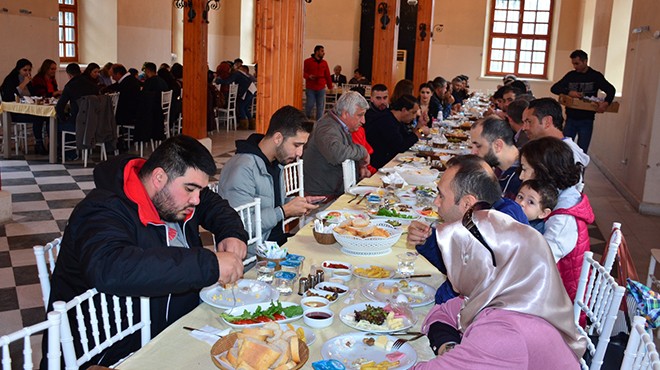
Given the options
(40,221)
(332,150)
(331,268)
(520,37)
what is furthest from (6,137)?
(520,37)

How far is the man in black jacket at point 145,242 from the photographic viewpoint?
1869 millimetres

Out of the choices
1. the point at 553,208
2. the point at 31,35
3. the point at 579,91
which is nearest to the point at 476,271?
the point at 553,208

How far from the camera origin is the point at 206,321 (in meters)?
2.13

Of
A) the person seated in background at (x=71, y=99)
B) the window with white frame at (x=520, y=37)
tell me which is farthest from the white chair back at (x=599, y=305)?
the window with white frame at (x=520, y=37)

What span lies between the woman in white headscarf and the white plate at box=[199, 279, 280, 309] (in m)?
0.83

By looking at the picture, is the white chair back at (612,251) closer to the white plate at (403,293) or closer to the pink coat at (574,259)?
the pink coat at (574,259)

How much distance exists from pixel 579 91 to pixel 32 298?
7222 mm

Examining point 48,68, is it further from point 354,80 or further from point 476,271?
point 476,271

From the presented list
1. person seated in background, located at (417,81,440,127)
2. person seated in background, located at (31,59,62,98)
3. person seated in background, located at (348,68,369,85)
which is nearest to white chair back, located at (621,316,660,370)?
person seated in background, located at (417,81,440,127)

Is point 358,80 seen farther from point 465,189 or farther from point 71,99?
point 465,189

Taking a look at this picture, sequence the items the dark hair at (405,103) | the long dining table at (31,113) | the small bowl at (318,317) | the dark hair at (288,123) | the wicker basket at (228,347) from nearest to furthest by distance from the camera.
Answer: the wicker basket at (228,347) → the small bowl at (318,317) → the dark hair at (288,123) → the dark hair at (405,103) → the long dining table at (31,113)

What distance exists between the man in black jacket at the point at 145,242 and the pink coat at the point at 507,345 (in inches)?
30.9

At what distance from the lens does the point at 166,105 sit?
9.91 m

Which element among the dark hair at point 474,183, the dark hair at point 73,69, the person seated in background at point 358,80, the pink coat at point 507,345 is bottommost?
the pink coat at point 507,345
